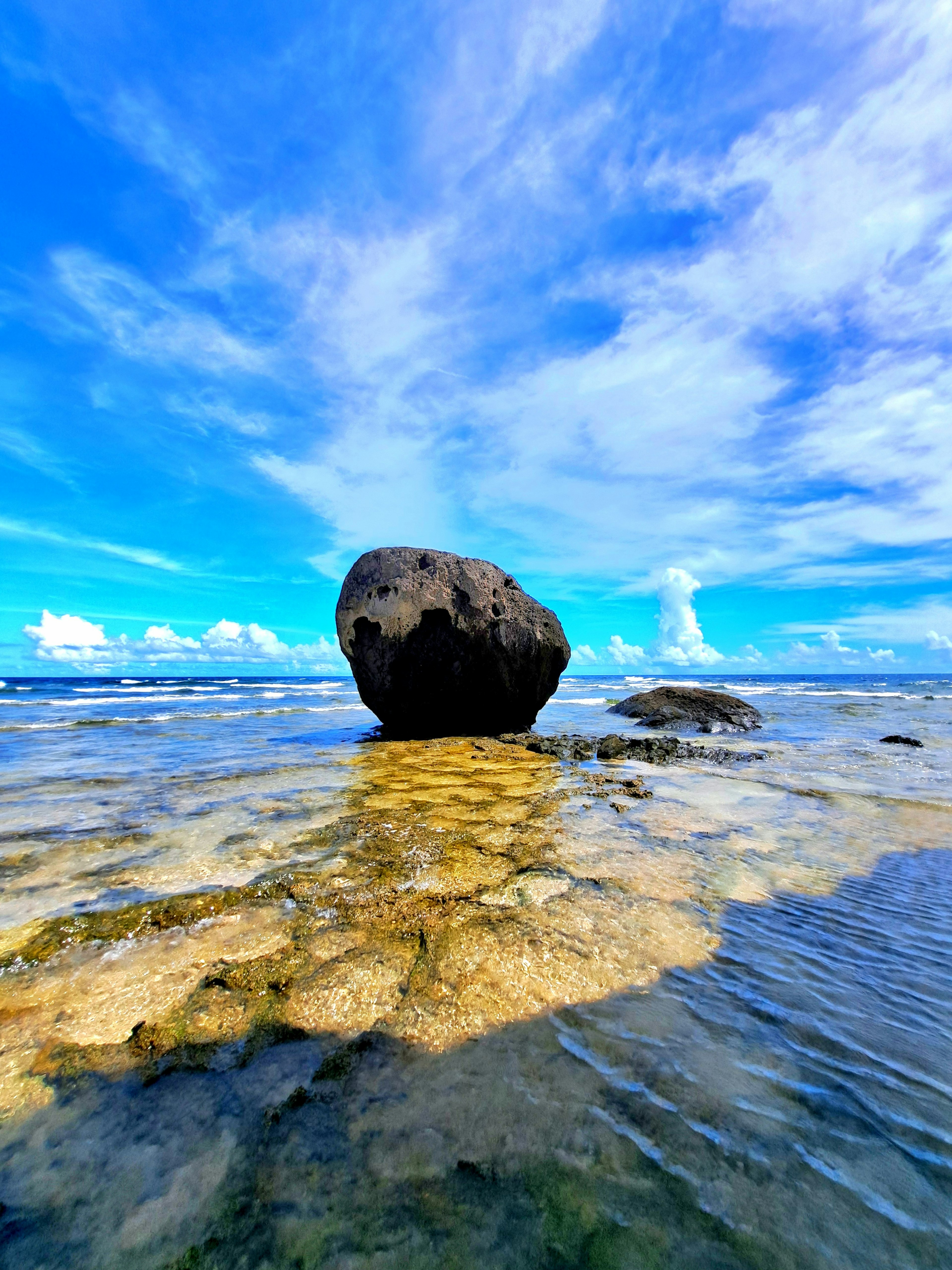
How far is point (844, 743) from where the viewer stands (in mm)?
11320

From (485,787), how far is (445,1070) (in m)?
4.66

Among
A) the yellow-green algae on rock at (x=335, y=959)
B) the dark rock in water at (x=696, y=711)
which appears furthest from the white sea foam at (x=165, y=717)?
the yellow-green algae on rock at (x=335, y=959)

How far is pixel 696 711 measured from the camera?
1545cm

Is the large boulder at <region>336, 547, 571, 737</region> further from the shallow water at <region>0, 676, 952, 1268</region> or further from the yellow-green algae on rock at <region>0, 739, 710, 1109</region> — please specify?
the yellow-green algae on rock at <region>0, 739, 710, 1109</region>

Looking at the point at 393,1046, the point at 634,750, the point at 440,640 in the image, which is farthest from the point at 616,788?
the point at 440,640

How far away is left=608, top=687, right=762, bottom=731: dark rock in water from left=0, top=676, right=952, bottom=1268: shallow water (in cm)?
996

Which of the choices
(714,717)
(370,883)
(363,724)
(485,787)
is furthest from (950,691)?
(370,883)

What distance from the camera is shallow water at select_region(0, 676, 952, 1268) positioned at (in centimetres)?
140

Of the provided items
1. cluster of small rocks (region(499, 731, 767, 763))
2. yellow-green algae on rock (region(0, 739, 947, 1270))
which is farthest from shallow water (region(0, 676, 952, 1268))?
cluster of small rocks (region(499, 731, 767, 763))

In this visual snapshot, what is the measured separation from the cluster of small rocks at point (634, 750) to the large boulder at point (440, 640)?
4.46 ft

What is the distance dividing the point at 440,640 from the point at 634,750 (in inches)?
161

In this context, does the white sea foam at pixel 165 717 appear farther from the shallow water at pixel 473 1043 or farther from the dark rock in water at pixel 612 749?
the shallow water at pixel 473 1043

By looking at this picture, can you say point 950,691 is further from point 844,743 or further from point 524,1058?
point 524,1058

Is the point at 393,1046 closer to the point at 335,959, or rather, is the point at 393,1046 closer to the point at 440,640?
the point at 335,959
